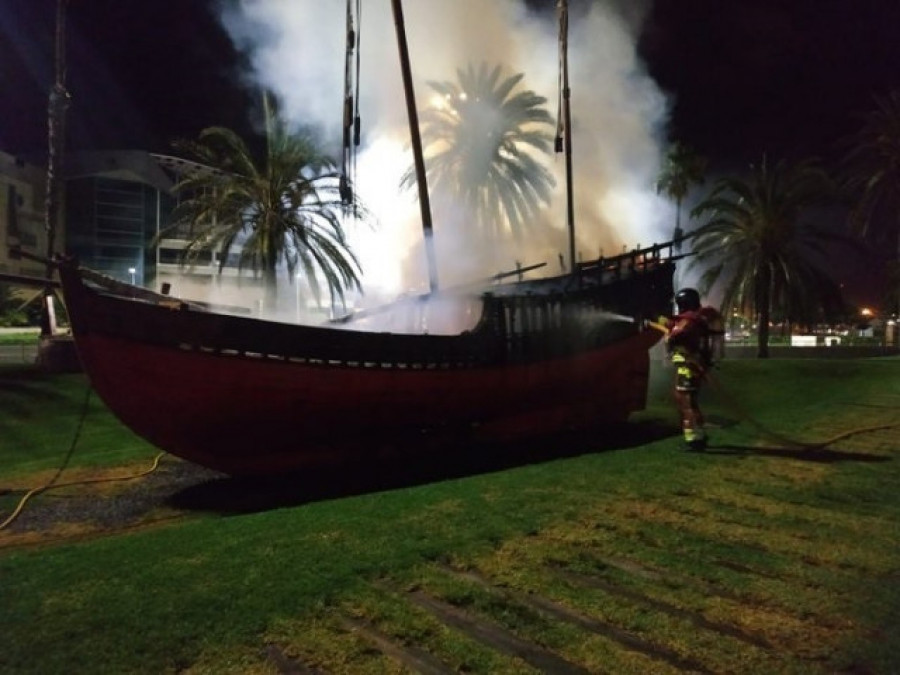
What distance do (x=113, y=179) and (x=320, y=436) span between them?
52.9 meters

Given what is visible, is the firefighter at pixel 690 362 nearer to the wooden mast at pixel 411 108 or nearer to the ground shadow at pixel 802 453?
the ground shadow at pixel 802 453

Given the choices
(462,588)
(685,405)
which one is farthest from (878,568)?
(685,405)

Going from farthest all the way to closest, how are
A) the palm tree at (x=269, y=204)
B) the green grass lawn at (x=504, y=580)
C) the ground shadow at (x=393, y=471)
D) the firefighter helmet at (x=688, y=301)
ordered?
the palm tree at (x=269, y=204) → the firefighter helmet at (x=688, y=301) → the ground shadow at (x=393, y=471) → the green grass lawn at (x=504, y=580)

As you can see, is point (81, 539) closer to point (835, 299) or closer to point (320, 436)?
point (320, 436)

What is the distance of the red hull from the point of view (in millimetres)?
7828

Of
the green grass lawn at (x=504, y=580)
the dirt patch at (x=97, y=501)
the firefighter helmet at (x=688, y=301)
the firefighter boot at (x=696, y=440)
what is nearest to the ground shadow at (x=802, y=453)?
the firefighter boot at (x=696, y=440)

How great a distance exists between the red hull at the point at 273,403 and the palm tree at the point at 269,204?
46.2 ft

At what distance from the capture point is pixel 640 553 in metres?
4.85

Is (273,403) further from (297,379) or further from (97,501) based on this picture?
(97,501)

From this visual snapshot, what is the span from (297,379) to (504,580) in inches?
186

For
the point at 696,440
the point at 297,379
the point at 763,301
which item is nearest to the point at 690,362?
the point at 696,440

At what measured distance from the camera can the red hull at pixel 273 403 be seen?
7828 millimetres

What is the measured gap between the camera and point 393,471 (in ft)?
30.9

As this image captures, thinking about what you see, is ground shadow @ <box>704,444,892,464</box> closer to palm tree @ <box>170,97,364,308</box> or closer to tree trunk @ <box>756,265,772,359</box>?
palm tree @ <box>170,97,364,308</box>
